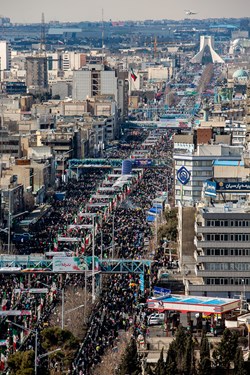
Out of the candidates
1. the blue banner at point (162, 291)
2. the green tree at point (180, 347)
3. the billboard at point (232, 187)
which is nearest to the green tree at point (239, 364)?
the green tree at point (180, 347)

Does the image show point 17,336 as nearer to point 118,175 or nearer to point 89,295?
point 89,295

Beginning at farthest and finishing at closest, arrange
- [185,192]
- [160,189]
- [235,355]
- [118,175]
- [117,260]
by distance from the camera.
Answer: [118,175]
[160,189]
[185,192]
[117,260]
[235,355]

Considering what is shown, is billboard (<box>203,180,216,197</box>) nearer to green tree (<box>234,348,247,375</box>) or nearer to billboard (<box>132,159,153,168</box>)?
green tree (<box>234,348,247,375</box>)

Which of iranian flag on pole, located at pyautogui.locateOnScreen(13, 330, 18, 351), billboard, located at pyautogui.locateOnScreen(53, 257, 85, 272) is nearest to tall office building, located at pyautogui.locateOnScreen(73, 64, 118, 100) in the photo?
billboard, located at pyautogui.locateOnScreen(53, 257, 85, 272)

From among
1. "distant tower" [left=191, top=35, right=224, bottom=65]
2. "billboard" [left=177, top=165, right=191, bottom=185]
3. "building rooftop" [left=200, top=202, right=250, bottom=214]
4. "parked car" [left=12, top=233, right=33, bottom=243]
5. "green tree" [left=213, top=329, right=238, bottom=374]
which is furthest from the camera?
"distant tower" [left=191, top=35, right=224, bottom=65]

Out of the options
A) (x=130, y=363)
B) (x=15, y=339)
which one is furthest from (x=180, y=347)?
(x=15, y=339)

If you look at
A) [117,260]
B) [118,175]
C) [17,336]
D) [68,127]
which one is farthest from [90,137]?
[17,336]

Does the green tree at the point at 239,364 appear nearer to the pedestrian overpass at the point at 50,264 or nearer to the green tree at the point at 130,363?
the green tree at the point at 130,363
